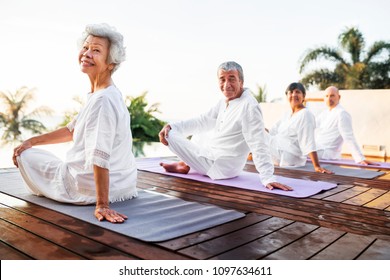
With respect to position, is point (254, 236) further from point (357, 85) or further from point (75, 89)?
point (357, 85)

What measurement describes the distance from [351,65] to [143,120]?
8.16 meters

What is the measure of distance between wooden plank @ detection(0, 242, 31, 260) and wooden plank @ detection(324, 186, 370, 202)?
188cm

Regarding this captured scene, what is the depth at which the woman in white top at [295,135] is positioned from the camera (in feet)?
12.2

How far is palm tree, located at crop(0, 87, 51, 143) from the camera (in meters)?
10.8

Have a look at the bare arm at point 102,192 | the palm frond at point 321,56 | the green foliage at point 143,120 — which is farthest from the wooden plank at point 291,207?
the palm frond at point 321,56

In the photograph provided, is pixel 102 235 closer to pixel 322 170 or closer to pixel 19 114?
pixel 322 170

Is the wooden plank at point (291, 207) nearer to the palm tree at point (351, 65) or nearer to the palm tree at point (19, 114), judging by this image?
the palm tree at point (19, 114)

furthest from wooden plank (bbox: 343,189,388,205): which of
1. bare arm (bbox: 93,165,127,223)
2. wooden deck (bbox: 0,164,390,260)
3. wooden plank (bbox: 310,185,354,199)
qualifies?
bare arm (bbox: 93,165,127,223)

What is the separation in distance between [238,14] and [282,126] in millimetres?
9411

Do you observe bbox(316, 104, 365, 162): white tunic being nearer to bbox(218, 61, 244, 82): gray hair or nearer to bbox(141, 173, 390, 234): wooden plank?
bbox(218, 61, 244, 82): gray hair

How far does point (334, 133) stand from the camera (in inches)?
185

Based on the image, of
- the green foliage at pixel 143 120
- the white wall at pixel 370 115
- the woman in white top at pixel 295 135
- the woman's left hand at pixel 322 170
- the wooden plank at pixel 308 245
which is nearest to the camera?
the wooden plank at pixel 308 245

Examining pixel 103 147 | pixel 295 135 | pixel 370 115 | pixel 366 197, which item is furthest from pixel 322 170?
pixel 370 115

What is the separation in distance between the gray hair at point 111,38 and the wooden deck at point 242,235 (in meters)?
0.86
